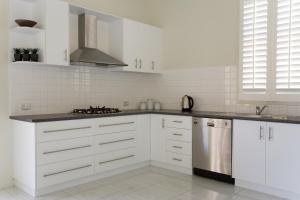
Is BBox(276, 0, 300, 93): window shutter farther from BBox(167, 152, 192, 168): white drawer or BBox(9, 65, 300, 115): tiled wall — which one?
BBox(167, 152, 192, 168): white drawer

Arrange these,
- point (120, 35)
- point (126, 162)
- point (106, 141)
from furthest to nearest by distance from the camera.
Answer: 1. point (120, 35)
2. point (126, 162)
3. point (106, 141)

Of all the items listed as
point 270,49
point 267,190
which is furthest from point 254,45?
point 267,190

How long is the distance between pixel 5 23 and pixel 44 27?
43 cm

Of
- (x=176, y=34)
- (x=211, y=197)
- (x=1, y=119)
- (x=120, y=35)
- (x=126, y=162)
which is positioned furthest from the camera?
(x=176, y=34)

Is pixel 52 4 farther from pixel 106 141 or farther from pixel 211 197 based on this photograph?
pixel 211 197

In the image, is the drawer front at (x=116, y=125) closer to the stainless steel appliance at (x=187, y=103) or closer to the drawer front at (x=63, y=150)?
the drawer front at (x=63, y=150)

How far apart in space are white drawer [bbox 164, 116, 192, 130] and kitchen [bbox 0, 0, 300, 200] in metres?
0.01

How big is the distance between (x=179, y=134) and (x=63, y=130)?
155 centimetres

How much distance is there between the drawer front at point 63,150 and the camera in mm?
2756

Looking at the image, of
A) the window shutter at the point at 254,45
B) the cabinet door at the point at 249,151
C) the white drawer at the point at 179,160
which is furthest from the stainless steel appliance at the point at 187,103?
the cabinet door at the point at 249,151

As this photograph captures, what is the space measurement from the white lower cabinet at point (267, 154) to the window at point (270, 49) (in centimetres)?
56

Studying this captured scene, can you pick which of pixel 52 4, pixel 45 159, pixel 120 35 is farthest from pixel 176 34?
pixel 45 159

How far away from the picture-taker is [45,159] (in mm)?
2777

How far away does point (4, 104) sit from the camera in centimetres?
301
